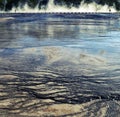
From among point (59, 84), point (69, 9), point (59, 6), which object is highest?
point (59, 84)

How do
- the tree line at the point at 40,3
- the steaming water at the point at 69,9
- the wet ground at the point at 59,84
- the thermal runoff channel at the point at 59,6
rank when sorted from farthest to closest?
the steaming water at the point at 69,9 < the thermal runoff channel at the point at 59,6 < the tree line at the point at 40,3 < the wet ground at the point at 59,84

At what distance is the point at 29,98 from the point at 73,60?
187 inches

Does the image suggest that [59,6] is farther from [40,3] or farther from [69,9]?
[40,3]

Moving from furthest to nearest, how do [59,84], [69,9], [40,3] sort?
[69,9] → [40,3] → [59,84]

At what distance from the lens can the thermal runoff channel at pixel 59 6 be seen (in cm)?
8356

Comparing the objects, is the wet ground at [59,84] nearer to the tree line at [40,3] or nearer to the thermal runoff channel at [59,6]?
the thermal runoff channel at [59,6]

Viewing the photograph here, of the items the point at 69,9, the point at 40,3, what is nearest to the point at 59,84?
the point at 40,3

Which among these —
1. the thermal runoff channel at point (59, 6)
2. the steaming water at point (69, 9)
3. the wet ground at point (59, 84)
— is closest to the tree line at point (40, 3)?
the thermal runoff channel at point (59, 6)

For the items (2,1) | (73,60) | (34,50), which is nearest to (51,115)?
(73,60)

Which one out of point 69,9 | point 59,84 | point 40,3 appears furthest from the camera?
point 69,9

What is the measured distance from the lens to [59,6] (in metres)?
88.4

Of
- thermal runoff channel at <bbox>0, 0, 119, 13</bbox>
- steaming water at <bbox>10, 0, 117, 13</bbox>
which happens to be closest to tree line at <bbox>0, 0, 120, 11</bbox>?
thermal runoff channel at <bbox>0, 0, 119, 13</bbox>

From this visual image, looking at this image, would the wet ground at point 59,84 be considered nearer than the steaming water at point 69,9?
Yes

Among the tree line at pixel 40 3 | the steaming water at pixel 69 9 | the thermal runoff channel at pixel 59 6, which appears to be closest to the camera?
the tree line at pixel 40 3
